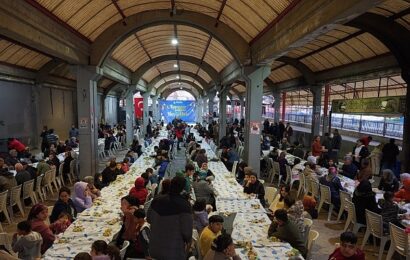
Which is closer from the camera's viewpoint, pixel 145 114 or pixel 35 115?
pixel 35 115

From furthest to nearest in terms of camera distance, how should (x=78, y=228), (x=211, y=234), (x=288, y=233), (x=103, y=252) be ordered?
(x=78, y=228), (x=288, y=233), (x=211, y=234), (x=103, y=252)

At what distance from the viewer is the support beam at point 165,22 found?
1242 centimetres

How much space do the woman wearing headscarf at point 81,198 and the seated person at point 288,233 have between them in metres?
4.09

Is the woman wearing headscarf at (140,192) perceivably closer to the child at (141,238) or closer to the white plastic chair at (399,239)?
the child at (141,238)

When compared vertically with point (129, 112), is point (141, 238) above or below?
below

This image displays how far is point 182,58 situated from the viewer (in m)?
21.7

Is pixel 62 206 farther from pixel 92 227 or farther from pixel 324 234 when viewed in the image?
pixel 324 234

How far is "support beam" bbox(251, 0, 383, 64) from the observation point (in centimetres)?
511

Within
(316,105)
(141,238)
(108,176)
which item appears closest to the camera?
(141,238)

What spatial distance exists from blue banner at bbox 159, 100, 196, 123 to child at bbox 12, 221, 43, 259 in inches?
1499

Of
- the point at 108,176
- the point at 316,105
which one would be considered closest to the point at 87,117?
the point at 108,176

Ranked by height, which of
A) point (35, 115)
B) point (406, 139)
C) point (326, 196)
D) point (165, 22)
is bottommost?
point (326, 196)

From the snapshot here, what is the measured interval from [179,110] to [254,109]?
31262mm

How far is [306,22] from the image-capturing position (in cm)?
684
